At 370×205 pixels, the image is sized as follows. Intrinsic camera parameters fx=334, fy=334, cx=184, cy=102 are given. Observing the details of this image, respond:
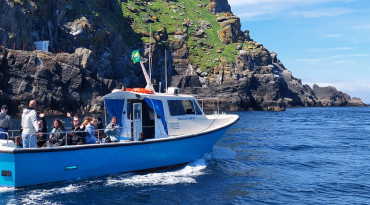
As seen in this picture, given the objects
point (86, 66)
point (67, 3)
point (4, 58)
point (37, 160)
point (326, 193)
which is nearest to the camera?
point (37, 160)

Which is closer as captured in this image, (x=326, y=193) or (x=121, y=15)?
(x=326, y=193)

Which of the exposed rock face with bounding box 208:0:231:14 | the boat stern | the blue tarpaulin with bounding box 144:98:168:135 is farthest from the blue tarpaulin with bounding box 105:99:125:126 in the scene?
the exposed rock face with bounding box 208:0:231:14

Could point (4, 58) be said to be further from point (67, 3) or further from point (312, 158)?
point (312, 158)

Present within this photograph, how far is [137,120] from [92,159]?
8.11 ft

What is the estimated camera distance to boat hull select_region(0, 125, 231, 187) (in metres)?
9.36

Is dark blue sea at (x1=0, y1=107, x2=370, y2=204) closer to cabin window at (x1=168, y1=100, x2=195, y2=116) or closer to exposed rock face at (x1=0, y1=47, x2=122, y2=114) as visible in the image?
cabin window at (x1=168, y1=100, x2=195, y2=116)

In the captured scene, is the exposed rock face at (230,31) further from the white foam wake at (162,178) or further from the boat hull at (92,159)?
the white foam wake at (162,178)

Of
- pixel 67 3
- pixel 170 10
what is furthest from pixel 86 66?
pixel 170 10

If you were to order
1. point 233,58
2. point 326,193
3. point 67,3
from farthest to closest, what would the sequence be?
1. point 233,58
2. point 67,3
3. point 326,193

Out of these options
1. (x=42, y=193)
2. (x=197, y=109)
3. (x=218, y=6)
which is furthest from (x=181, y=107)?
(x=218, y=6)

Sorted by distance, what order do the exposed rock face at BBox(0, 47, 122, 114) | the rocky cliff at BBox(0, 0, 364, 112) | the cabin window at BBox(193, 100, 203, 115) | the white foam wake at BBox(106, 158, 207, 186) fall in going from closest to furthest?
the white foam wake at BBox(106, 158, 207, 186), the cabin window at BBox(193, 100, 203, 115), the exposed rock face at BBox(0, 47, 122, 114), the rocky cliff at BBox(0, 0, 364, 112)

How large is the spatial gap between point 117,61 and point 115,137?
4339 centimetres

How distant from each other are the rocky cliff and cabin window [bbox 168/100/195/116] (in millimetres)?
27578

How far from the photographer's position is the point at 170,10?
291 ft
